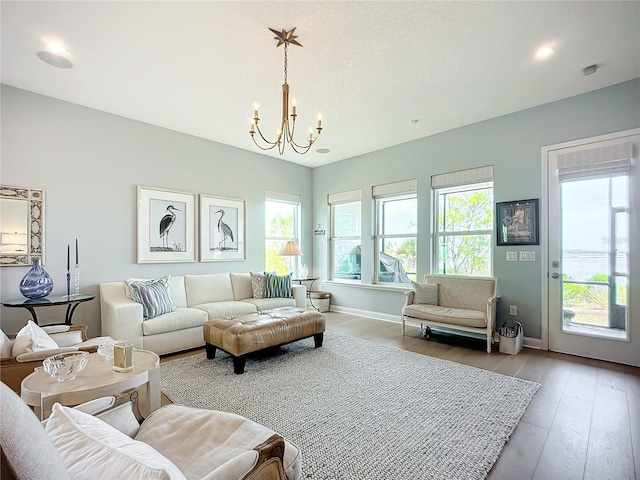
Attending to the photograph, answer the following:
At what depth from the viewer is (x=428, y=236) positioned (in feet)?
15.6

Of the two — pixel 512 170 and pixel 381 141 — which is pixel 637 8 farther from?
pixel 381 141

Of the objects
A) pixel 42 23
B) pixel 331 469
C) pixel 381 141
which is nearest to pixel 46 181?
pixel 42 23

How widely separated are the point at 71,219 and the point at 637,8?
18.1 ft

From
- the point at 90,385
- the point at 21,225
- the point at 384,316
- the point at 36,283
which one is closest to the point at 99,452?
the point at 90,385

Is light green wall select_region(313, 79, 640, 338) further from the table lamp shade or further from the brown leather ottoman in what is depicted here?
the brown leather ottoman

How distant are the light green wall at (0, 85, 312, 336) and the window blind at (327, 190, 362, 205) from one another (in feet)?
7.37

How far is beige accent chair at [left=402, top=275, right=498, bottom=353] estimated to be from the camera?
371cm

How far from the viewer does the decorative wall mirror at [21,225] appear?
3230 mm

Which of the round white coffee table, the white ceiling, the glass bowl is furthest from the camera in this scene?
the white ceiling

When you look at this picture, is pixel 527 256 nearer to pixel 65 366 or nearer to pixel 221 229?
pixel 221 229

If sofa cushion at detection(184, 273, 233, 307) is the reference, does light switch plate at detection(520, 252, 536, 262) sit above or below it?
above

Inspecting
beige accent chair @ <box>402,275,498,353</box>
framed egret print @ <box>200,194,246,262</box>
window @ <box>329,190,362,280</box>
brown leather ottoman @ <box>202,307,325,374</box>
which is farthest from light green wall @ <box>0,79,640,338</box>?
brown leather ottoman @ <box>202,307,325,374</box>

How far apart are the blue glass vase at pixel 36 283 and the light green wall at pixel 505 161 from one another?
14.1 ft

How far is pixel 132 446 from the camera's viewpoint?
0.91 meters
